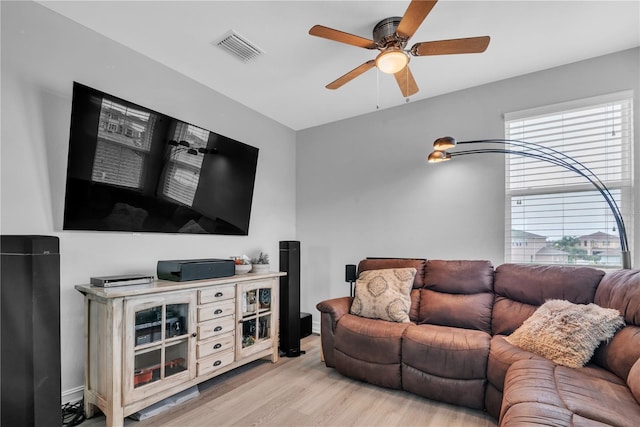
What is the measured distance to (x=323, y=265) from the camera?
4.07 metres

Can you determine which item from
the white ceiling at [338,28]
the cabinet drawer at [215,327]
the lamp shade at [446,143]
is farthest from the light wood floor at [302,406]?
the white ceiling at [338,28]

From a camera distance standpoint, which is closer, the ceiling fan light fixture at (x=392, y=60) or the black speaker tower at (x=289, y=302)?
the ceiling fan light fixture at (x=392, y=60)

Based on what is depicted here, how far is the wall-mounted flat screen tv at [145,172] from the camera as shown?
6.97 ft

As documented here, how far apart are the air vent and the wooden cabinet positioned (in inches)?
71.5

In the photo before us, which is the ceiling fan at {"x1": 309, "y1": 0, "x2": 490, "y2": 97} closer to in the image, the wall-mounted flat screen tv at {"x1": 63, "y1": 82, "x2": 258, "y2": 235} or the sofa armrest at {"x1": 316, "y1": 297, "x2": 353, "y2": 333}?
the wall-mounted flat screen tv at {"x1": 63, "y1": 82, "x2": 258, "y2": 235}

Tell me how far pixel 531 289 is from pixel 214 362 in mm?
2491

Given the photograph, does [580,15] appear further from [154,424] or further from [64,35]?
[154,424]

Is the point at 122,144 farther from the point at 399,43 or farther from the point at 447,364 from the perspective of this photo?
the point at 447,364

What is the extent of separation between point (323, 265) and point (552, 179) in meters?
2.54

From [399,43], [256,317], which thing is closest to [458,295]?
[256,317]

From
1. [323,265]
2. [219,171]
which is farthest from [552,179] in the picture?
[219,171]

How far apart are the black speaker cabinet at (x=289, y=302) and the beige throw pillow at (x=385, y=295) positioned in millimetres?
696

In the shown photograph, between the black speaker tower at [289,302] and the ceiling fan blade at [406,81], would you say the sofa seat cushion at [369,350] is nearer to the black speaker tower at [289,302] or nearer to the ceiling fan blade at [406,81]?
the black speaker tower at [289,302]

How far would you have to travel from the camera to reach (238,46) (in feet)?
8.15
